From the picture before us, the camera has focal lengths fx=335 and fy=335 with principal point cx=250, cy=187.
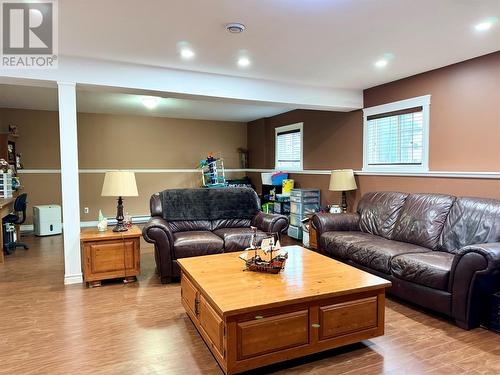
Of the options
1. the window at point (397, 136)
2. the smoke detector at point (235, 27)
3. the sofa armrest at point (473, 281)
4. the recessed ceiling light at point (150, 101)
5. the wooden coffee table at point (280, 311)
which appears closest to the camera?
the wooden coffee table at point (280, 311)

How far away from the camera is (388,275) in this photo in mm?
3279

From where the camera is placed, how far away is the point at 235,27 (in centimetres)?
280

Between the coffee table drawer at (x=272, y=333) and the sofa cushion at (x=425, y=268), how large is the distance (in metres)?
1.34

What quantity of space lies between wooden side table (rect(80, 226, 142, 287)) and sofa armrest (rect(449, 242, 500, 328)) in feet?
10.4

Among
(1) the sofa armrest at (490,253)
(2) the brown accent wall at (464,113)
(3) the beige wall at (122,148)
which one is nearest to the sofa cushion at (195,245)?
(1) the sofa armrest at (490,253)

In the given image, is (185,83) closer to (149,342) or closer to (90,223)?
(149,342)

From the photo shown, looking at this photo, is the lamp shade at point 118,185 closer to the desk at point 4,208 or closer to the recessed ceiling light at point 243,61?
the recessed ceiling light at point 243,61

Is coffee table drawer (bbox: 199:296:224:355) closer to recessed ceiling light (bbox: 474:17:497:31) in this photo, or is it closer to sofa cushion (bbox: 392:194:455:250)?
sofa cushion (bbox: 392:194:455:250)

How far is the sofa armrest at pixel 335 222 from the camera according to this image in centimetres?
439

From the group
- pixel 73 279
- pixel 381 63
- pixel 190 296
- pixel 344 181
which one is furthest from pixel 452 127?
pixel 73 279

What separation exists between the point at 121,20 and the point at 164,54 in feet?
2.66

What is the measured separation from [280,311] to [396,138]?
135 inches

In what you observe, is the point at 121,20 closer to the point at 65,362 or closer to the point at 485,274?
the point at 65,362

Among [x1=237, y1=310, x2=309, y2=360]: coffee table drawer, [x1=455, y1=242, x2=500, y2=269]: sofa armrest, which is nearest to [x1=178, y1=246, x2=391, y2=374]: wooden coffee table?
[x1=237, y1=310, x2=309, y2=360]: coffee table drawer
